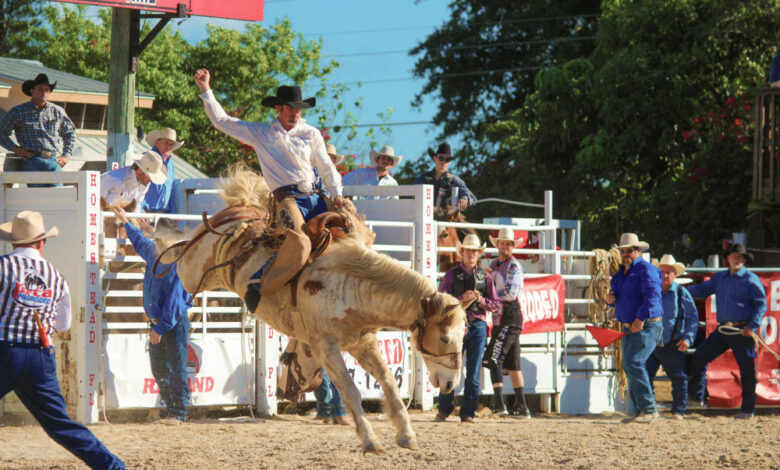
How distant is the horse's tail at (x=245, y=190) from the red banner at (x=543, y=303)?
4.13m

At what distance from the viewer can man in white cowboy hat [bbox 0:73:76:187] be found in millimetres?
11016

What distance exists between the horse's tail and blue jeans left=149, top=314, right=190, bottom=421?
1514 mm

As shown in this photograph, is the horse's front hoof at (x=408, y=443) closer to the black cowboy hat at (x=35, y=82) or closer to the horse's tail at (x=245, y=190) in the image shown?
the horse's tail at (x=245, y=190)

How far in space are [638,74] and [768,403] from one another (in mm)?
12494

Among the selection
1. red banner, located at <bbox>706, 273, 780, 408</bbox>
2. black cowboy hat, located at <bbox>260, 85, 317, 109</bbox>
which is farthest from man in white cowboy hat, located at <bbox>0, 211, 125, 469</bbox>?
red banner, located at <bbox>706, 273, 780, 408</bbox>

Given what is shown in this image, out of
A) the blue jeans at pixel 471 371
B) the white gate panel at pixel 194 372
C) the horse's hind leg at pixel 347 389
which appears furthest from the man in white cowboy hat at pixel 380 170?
the horse's hind leg at pixel 347 389

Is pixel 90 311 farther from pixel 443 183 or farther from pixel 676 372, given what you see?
pixel 676 372

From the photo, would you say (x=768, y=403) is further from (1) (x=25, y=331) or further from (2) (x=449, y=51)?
(2) (x=449, y=51)

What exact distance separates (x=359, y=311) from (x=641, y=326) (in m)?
4.81

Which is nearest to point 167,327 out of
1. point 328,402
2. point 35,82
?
point 328,402

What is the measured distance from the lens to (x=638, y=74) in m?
24.3

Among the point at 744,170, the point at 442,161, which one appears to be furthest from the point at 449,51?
the point at 442,161

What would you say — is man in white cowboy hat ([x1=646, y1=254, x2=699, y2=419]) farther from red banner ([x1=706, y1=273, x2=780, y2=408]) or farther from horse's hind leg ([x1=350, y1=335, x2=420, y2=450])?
horse's hind leg ([x1=350, y1=335, x2=420, y2=450])

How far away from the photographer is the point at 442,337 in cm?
774
